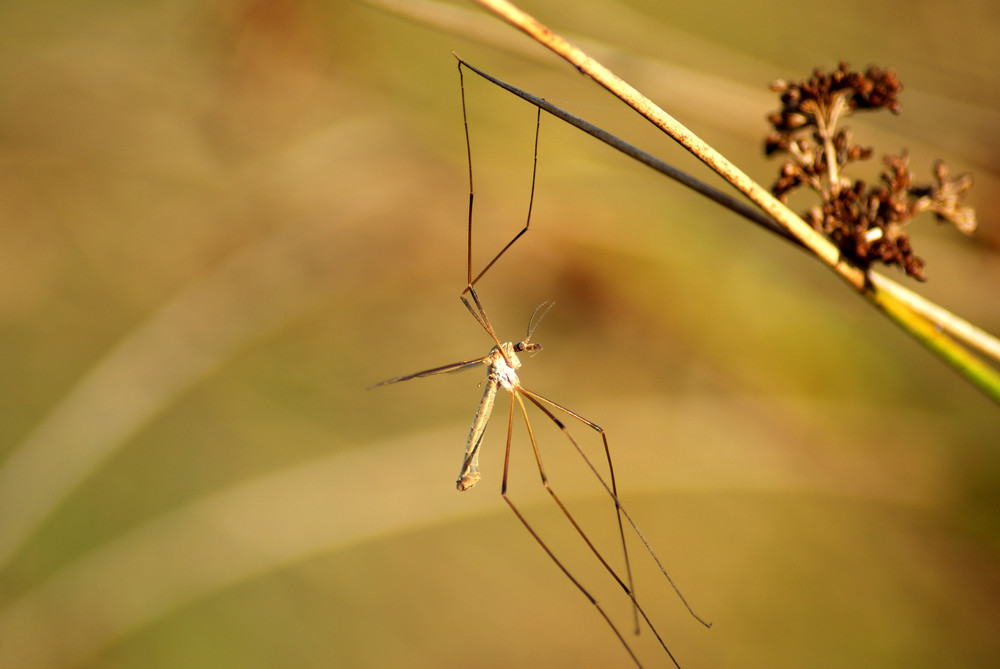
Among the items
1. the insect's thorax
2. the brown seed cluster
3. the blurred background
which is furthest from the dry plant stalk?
the blurred background

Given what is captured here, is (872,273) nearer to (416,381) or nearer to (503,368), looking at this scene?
(503,368)

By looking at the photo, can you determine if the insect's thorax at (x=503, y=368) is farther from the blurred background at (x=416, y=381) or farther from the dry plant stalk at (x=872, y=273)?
the blurred background at (x=416, y=381)

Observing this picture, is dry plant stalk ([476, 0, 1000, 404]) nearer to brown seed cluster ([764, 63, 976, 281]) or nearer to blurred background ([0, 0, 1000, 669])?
brown seed cluster ([764, 63, 976, 281])

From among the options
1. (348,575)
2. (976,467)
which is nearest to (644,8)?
(976,467)

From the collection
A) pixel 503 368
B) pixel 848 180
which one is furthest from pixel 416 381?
pixel 848 180

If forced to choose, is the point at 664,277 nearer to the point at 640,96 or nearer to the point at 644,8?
the point at 644,8

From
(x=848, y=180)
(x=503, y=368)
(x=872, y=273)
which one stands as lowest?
(x=872, y=273)
